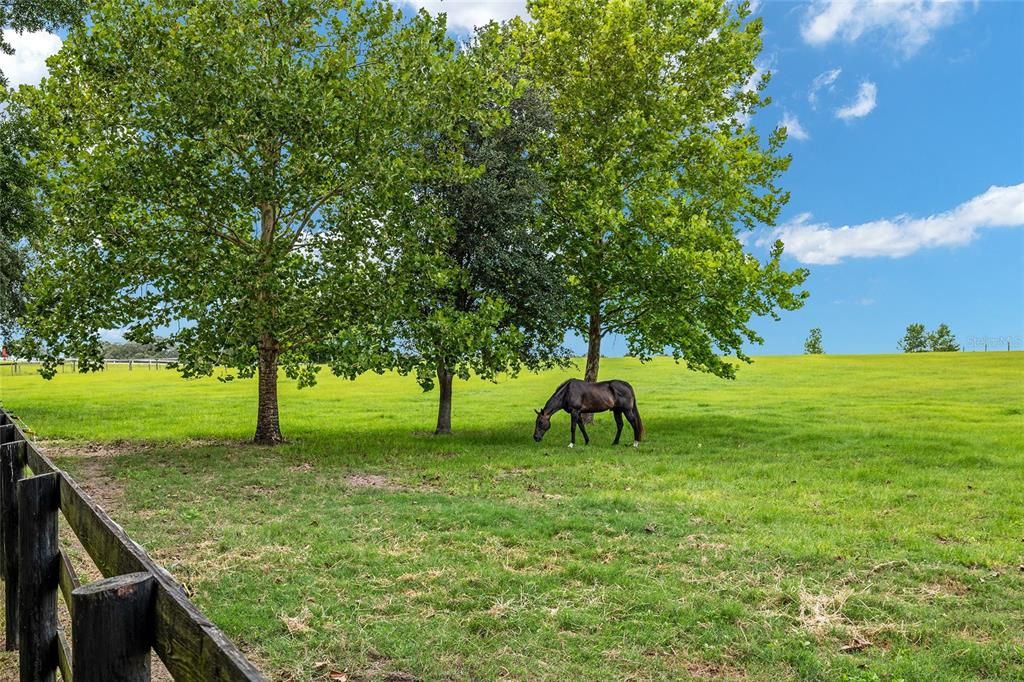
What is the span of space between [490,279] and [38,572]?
18.9 m

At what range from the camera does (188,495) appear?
1415cm

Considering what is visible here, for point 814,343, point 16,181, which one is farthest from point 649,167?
point 814,343

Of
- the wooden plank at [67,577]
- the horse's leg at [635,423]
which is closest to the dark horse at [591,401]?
the horse's leg at [635,423]

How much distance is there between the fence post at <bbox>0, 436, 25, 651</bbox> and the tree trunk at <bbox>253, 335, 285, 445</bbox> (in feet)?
48.7

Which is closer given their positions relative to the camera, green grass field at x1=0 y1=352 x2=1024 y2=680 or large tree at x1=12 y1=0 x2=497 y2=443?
green grass field at x1=0 y1=352 x2=1024 y2=680

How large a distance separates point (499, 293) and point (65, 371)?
68115mm

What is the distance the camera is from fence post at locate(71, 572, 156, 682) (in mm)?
2633

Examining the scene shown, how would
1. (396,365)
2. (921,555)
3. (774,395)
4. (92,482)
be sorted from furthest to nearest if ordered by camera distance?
(774,395), (396,365), (92,482), (921,555)

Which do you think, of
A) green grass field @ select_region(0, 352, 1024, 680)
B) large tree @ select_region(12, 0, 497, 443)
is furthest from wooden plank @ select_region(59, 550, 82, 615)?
large tree @ select_region(12, 0, 497, 443)

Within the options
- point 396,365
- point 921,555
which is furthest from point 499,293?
point 921,555

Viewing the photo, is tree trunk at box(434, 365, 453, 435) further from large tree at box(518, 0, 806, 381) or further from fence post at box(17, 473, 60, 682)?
fence post at box(17, 473, 60, 682)

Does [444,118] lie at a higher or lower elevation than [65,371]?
higher

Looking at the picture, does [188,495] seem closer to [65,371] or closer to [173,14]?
[173,14]

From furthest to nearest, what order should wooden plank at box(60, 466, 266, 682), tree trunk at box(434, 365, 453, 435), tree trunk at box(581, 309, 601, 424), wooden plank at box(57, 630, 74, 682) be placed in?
tree trunk at box(581, 309, 601, 424) < tree trunk at box(434, 365, 453, 435) < wooden plank at box(57, 630, 74, 682) < wooden plank at box(60, 466, 266, 682)
